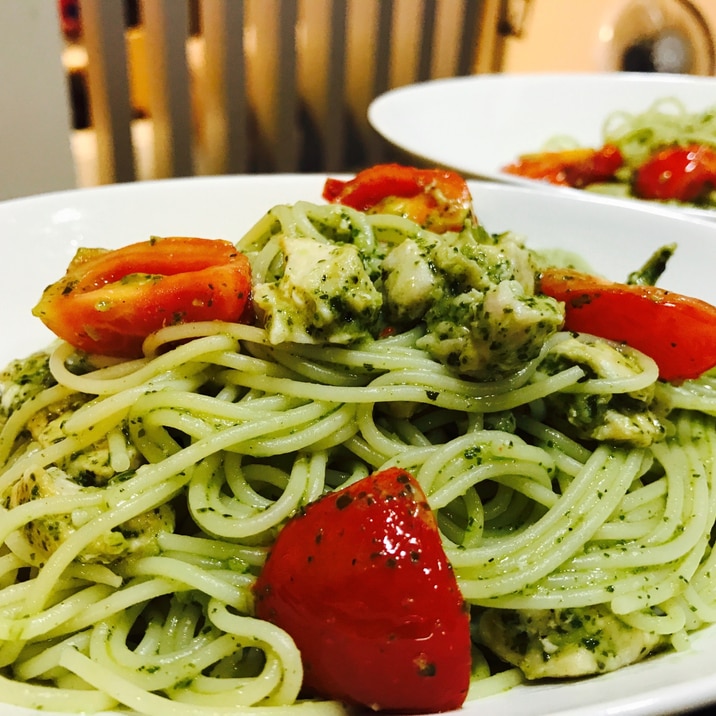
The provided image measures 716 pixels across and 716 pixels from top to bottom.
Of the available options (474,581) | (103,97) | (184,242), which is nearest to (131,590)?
(474,581)

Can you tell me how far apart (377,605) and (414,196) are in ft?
4.24

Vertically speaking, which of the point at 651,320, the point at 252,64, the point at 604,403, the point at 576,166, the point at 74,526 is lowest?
the point at 252,64

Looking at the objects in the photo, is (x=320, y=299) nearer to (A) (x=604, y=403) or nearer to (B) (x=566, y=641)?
(A) (x=604, y=403)

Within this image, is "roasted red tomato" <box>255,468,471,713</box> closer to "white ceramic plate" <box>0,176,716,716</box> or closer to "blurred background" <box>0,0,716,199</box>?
"white ceramic plate" <box>0,176,716,716</box>

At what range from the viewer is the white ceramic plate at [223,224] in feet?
7.78

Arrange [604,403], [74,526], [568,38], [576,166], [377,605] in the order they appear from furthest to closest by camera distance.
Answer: [568,38] → [576,166] → [604,403] → [74,526] → [377,605]

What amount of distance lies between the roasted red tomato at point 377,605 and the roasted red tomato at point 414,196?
0.98 m

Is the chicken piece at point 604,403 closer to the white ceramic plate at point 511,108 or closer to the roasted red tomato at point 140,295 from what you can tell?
the roasted red tomato at point 140,295

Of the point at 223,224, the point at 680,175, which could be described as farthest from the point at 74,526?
the point at 680,175

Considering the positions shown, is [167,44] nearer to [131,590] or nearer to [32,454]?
[32,454]

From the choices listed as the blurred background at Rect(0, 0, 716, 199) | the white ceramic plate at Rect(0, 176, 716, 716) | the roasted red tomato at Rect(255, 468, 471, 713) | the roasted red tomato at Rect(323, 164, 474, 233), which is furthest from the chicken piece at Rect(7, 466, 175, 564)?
the blurred background at Rect(0, 0, 716, 199)

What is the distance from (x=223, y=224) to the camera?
9.06 ft

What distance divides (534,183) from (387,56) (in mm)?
4648

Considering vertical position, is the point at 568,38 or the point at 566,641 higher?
the point at 566,641
